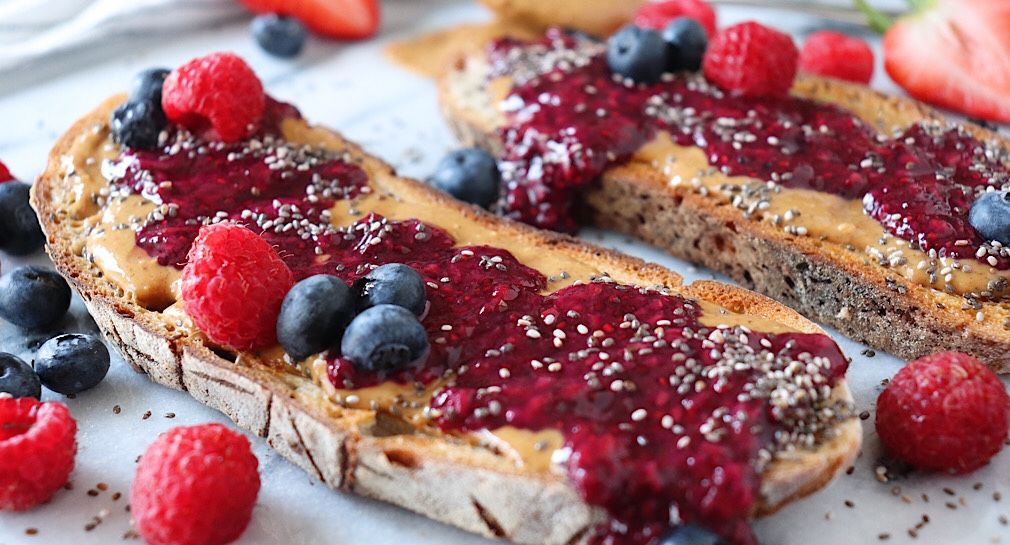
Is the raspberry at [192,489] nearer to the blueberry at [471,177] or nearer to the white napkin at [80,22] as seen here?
the blueberry at [471,177]

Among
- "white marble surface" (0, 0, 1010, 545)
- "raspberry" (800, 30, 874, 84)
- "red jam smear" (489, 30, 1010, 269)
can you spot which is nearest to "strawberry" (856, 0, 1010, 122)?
"raspberry" (800, 30, 874, 84)

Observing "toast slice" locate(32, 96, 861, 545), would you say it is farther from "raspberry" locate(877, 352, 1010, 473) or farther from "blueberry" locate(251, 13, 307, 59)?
"blueberry" locate(251, 13, 307, 59)

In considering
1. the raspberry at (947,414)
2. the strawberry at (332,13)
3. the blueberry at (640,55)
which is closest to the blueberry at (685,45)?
the blueberry at (640,55)

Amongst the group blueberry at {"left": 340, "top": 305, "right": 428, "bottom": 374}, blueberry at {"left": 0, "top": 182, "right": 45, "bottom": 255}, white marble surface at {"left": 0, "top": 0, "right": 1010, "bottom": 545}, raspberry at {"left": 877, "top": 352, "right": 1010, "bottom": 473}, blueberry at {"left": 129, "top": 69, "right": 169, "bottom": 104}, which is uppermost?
blueberry at {"left": 129, "top": 69, "right": 169, "bottom": 104}

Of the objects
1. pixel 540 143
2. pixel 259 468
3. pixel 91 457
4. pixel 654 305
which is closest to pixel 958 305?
pixel 654 305

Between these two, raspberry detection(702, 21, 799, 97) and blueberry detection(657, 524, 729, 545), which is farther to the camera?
raspberry detection(702, 21, 799, 97)

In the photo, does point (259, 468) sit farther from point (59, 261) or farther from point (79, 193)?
point (79, 193)
